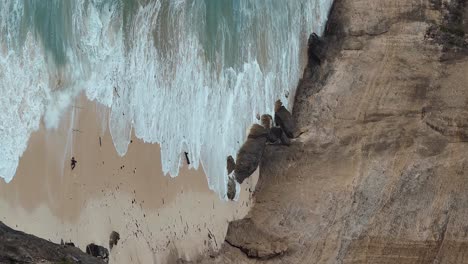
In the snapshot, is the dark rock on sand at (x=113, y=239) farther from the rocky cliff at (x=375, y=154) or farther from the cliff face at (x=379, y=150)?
the cliff face at (x=379, y=150)

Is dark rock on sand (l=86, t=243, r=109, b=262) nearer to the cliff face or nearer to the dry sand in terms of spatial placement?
the dry sand

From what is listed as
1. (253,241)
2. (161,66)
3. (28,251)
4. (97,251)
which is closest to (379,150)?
(253,241)

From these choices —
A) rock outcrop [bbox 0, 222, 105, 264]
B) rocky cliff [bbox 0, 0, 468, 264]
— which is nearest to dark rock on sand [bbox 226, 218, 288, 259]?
rocky cliff [bbox 0, 0, 468, 264]

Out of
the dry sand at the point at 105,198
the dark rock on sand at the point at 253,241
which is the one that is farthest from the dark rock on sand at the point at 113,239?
the dark rock on sand at the point at 253,241

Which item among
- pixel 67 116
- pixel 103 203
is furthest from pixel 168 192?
pixel 67 116

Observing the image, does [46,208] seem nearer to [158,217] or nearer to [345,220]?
[158,217]
